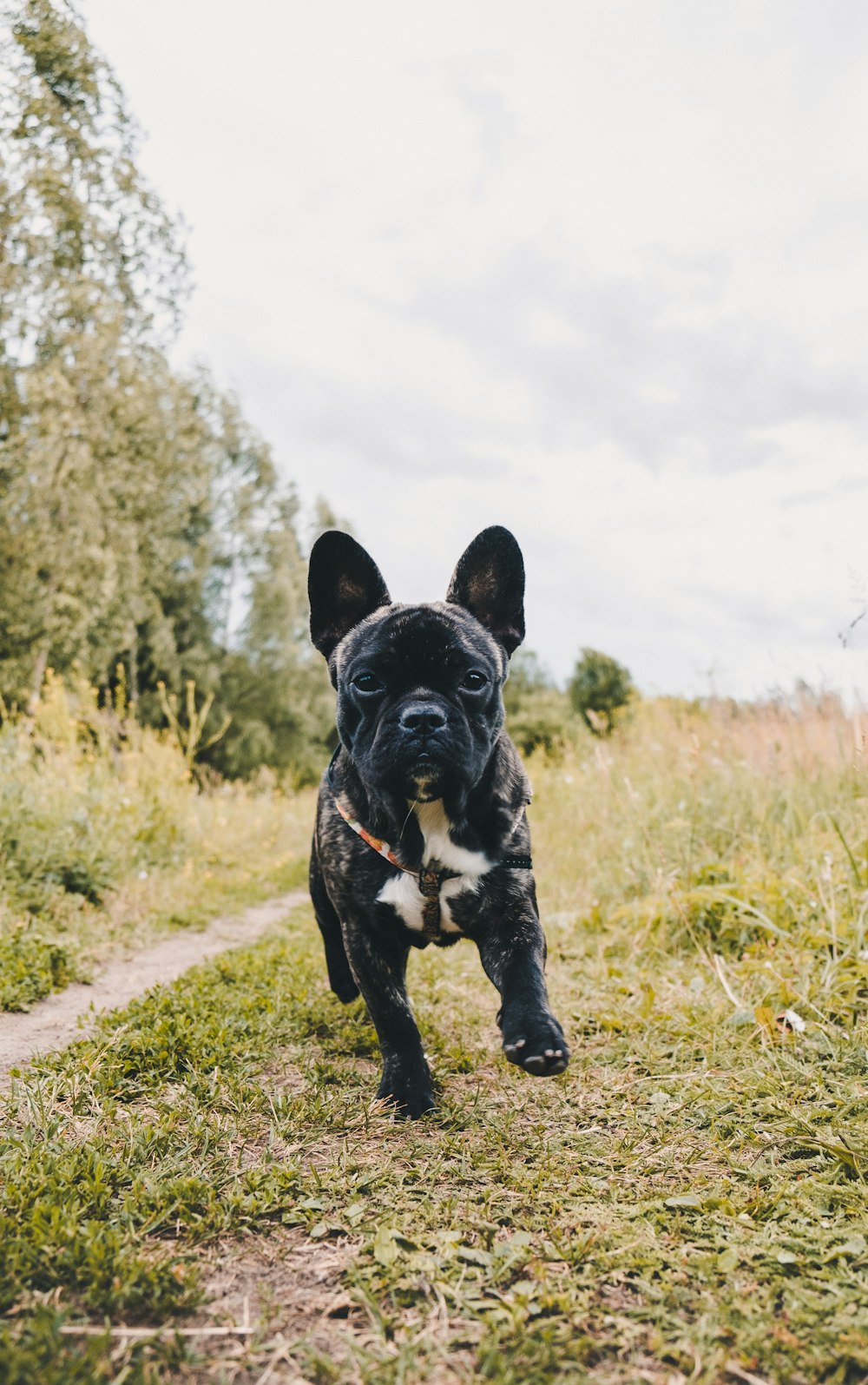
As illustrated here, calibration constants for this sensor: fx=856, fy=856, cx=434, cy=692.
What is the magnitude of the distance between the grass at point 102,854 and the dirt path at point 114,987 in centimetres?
12

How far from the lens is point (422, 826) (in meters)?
3.07

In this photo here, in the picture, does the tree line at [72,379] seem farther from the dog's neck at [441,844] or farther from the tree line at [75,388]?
the dog's neck at [441,844]

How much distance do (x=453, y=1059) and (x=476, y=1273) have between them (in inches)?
60.0

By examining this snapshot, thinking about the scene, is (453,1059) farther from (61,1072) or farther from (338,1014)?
(61,1072)

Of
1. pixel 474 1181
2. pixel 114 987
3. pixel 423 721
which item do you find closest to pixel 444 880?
pixel 423 721

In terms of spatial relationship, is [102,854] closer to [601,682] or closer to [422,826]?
[422,826]

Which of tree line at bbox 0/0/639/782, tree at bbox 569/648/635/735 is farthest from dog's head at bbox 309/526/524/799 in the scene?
tree at bbox 569/648/635/735

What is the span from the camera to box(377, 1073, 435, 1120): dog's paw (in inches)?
109

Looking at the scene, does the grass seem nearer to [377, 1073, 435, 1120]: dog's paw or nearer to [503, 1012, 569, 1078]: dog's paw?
[377, 1073, 435, 1120]: dog's paw

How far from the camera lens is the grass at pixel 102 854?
16.2ft

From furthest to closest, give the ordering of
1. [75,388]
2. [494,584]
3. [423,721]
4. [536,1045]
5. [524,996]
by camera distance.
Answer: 1. [75,388]
2. [494,584]
3. [423,721]
4. [524,996]
5. [536,1045]

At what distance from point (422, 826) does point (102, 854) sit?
4267mm

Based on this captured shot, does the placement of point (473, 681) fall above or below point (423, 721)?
above

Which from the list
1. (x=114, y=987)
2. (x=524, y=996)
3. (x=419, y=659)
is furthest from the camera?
(x=114, y=987)
